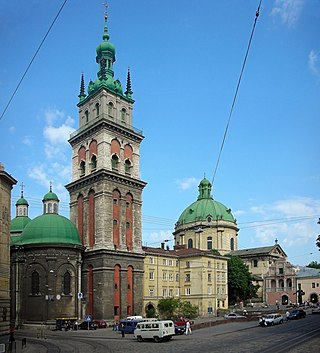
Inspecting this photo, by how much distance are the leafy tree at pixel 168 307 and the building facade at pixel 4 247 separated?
107 ft

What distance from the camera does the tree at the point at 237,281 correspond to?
93312 mm

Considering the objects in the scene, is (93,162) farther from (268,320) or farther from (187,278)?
(268,320)

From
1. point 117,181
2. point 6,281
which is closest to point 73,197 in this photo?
point 117,181

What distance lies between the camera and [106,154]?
69875 mm

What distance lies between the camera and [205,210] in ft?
386

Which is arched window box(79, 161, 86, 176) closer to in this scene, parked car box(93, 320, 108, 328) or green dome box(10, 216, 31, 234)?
green dome box(10, 216, 31, 234)

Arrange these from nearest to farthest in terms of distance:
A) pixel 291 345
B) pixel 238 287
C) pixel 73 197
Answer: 1. pixel 291 345
2. pixel 73 197
3. pixel 238 287

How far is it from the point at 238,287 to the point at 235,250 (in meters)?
25.5

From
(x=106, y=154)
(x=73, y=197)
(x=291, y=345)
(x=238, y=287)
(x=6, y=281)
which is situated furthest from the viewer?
(x=238, y=287)

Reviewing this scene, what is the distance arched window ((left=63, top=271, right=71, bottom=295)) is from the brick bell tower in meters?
3.00

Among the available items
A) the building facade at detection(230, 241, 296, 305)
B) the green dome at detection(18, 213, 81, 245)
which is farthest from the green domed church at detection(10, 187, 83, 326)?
the building facade at detection(230, 241, 296, 305)

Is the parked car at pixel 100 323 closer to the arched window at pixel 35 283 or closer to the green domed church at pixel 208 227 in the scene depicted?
the arched window at pixel 35 283

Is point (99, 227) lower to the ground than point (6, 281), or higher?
higher

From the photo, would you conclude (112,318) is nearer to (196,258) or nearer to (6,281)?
(196,258)
